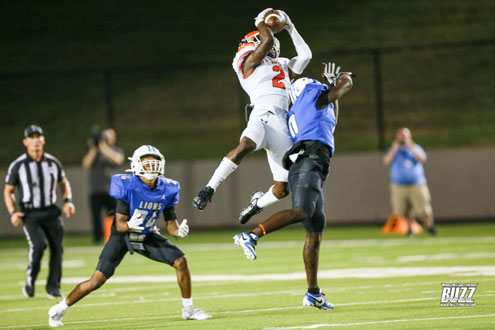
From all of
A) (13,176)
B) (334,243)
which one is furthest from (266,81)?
(334,243)

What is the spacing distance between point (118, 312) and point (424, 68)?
16782mm

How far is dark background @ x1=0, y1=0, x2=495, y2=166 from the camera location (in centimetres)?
2259

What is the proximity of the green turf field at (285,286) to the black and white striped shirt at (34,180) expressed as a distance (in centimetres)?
109

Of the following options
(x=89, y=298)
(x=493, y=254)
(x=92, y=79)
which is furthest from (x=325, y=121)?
(x=92, y=79)

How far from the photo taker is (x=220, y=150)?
81.7ft

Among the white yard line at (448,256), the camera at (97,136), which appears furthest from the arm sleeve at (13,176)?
the camera at (97,136)

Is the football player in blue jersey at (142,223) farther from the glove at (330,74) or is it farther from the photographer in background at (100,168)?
the photographer in background at (100,168)

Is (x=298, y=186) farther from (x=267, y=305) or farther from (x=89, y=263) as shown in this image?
(x=89, y=263)

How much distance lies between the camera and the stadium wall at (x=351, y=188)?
19.2 meters

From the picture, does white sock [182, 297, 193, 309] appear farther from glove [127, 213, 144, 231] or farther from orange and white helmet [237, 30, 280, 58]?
orange and white helmet [237, 30, 280, 58]

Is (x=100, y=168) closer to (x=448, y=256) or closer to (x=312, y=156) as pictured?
(x=448, y=256)

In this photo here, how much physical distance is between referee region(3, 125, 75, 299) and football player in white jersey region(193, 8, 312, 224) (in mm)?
3148

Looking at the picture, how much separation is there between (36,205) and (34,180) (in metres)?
0.29

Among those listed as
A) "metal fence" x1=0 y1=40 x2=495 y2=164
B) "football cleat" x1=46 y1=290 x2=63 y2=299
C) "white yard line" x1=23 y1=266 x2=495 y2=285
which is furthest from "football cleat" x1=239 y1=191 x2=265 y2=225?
"metal fence" x1=0 y1=40 x2=495 y2=164
